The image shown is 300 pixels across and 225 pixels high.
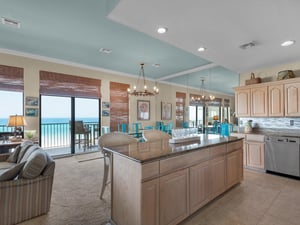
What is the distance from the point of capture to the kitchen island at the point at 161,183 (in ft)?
5.46

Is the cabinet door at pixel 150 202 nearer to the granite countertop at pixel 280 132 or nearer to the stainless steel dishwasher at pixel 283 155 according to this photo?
the stainless steel dishwasher at pixel 283 155

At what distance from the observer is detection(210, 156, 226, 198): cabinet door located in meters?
2.54

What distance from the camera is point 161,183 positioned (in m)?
1.80

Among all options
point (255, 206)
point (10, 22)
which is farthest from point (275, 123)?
point (10, 22)

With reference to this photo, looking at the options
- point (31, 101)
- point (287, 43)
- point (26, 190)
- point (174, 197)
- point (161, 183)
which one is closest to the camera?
point (161, 183)

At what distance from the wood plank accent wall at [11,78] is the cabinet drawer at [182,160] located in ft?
16.4

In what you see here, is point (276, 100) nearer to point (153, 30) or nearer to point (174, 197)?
point (153, 30)

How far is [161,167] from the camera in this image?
1803mm

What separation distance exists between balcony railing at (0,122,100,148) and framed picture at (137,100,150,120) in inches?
Result: 78.0

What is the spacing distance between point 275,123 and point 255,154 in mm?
1097

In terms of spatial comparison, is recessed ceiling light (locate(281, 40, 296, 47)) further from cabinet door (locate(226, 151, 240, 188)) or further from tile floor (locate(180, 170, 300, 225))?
tile floor (locate(180, 170, 300, 225))

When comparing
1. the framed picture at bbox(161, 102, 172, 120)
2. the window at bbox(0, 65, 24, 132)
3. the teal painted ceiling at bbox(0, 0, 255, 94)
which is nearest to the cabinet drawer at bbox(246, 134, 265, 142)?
the teal painted ceiling at bbox(0, 0, 255, 94)

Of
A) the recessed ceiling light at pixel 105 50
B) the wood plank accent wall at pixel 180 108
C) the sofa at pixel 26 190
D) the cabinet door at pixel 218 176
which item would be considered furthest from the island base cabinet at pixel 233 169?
the wood plank accent wall at pixel 180 108

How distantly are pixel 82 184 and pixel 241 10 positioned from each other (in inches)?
153
